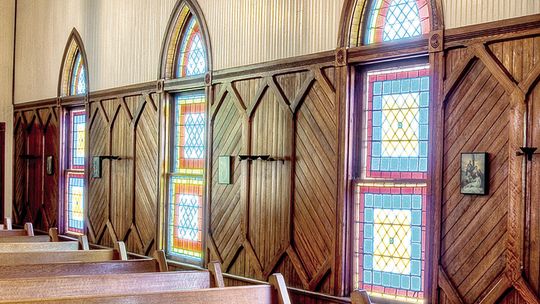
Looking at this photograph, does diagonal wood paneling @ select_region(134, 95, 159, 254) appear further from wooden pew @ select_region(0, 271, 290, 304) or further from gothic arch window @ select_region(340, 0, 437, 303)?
wooden pew @ select_region(0, 271, 290, 304)

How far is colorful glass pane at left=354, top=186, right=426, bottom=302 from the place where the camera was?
546cm

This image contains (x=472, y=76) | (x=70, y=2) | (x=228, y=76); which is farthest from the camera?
(x=70, y=2)

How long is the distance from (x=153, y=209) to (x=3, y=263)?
2.57 meters

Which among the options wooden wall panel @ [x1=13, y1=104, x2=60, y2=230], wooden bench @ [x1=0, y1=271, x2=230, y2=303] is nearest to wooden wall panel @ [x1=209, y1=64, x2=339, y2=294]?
wooden bench @ [x1=0, y1=271, x2=230, y2=303]

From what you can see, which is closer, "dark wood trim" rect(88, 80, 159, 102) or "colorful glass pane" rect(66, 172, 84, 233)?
"dark wood trim" rect(88, 80, 159, 102)

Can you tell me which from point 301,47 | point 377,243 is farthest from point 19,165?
point 377,243

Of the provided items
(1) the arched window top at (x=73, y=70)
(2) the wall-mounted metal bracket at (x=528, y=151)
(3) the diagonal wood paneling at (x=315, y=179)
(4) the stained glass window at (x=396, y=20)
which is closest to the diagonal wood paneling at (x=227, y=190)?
(3) the diagonal wood paneling at (x=315, y=179)

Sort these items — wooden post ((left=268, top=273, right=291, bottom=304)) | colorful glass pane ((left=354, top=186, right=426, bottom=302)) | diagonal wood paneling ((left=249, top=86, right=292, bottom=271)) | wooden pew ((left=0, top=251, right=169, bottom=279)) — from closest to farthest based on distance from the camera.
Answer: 1. wooden post ((left=268, top=273, right=291, bottom=304))
2. wooden pew ((left=0, top=251, right=169, bottom=279))
3. colorful glass pane ((left=354, top=186, right=426, bottom=302))
4. diagonal wood paneling ((left=249, top=86, right=292, bottom=271))

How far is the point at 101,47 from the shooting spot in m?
9.52

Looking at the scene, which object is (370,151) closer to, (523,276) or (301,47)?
(301,47)

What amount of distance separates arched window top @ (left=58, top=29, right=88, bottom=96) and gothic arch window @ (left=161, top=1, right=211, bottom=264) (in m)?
2.33

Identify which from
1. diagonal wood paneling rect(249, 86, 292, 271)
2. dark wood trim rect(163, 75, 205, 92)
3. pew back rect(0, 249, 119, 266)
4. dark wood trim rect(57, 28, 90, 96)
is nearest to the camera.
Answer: pew back rect(0, 249, 119, 266)

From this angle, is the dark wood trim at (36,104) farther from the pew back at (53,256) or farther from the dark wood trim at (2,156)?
the pew back at (53,256)

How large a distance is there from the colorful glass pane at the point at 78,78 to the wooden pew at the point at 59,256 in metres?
4.36
